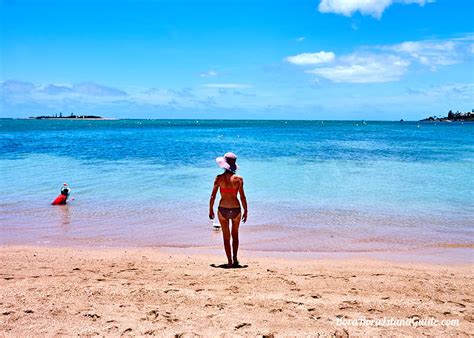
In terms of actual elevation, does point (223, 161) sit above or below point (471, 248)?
above

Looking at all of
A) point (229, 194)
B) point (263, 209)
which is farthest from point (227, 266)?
point (263, 209)

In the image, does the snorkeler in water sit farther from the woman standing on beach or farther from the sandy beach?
the woman standing on beach

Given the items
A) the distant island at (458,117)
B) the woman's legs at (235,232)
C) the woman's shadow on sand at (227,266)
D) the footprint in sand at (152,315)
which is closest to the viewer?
the footprint in sand at (152,315)

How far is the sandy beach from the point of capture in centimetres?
438

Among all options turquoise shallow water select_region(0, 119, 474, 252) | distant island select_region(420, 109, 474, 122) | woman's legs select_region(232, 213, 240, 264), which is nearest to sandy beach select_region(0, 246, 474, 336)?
woman's legs select_region(232, 213, 240, 264)

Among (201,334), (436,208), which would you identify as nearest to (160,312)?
A: (201,334)

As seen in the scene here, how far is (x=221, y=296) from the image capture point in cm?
517

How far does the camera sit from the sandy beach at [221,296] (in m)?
4.38

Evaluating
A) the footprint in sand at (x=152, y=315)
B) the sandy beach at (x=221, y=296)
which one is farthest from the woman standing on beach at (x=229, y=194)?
the footprint in sand at (x=152, y=315)

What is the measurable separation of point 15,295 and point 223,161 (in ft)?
11.1

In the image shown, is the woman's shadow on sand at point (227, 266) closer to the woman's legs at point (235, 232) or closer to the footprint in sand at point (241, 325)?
the woman's legs at point (235, 232)

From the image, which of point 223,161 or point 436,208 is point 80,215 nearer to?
point 223,161

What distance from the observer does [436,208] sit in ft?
36.5

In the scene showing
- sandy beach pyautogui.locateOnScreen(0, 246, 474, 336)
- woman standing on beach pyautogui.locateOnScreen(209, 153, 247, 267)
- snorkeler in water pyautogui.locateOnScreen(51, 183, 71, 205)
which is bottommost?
sandy beach pyautogui.locateOnScreen(0, 246, 474, 336)
